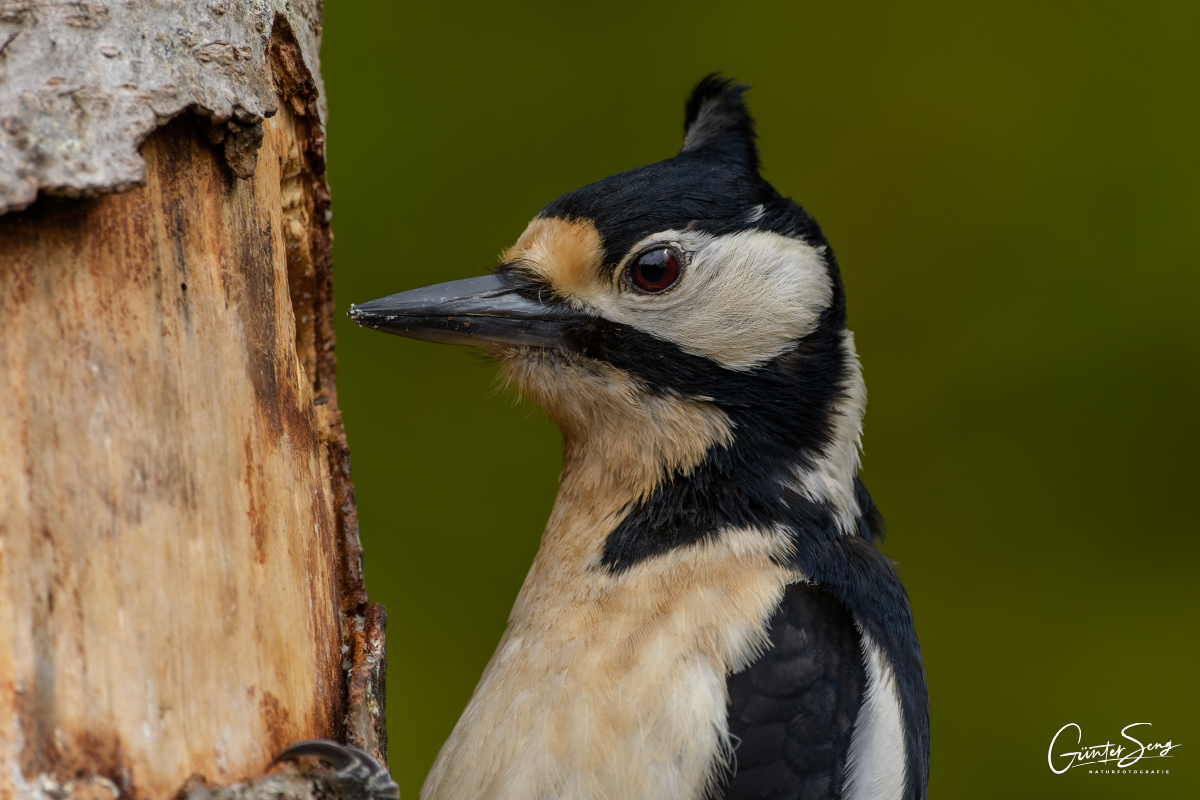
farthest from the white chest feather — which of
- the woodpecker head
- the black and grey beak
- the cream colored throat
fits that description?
the black and grey beak

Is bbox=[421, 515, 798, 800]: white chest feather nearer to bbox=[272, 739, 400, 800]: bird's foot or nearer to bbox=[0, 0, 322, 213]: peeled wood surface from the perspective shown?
bbox=[272, 739, 400, 800]: bird's foot

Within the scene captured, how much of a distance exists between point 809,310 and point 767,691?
2.41 ft

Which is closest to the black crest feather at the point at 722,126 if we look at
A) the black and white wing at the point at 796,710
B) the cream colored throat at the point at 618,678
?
the cream colored throat at the point at 618,678

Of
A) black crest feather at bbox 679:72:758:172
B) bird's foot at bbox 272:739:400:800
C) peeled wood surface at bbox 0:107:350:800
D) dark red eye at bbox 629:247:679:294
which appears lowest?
bird's foot at bbox 272:739:400:800

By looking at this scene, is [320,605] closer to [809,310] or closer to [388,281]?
[809,310]

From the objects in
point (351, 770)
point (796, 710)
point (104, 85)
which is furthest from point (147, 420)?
point (796, 710)

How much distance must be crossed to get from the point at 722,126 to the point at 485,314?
2.54 ft

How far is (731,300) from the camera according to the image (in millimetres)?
2014

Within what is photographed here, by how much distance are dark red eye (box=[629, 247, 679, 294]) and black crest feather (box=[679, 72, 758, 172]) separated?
1.38 feet

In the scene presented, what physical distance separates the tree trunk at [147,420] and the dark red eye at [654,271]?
687 mm

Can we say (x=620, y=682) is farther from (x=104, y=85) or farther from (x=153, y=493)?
(x=104, y=85)

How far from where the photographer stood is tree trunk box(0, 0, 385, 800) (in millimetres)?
1077

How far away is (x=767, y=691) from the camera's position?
5.74 feet

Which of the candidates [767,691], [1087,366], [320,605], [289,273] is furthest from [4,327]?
[1087,366]
